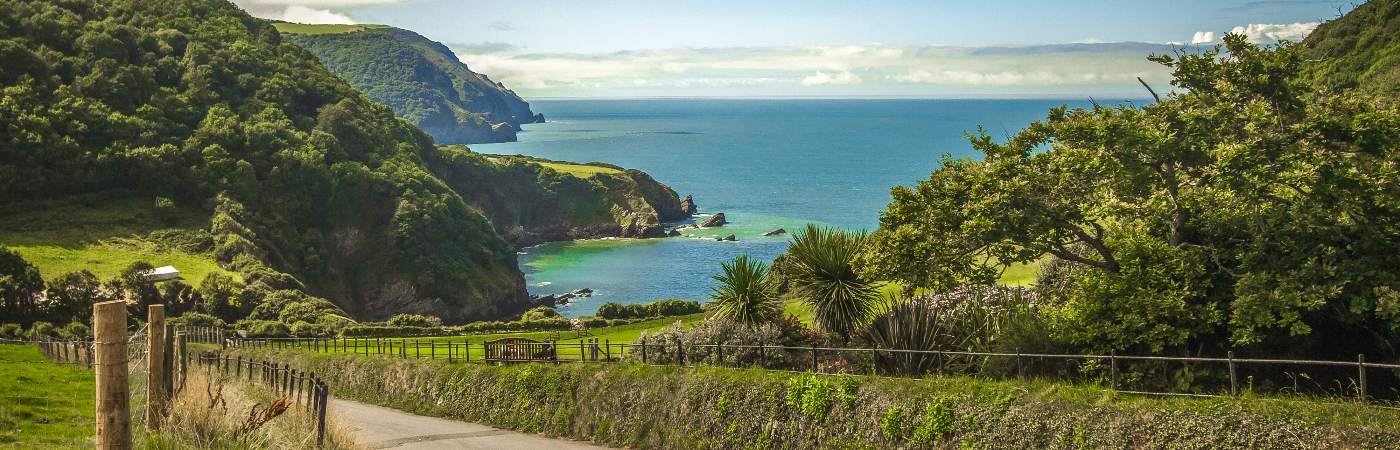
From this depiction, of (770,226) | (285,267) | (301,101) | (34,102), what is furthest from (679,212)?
(34,102)

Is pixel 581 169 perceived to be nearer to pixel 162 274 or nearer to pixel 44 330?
pixel 162 274

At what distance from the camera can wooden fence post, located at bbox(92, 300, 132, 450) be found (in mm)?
7727

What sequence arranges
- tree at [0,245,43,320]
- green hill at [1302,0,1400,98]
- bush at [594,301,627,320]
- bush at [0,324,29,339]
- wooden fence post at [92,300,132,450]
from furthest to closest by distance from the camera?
bush at [594,301,627,320]
tree at [0,245,43,320]
green hill at [1302,0,1400,98]
bush at [0,324,29,339]
wooden fence post at [92,300,132,450]

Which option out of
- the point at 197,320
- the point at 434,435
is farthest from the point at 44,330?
the point at 434,435

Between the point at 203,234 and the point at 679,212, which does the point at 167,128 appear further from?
the point at 679,212

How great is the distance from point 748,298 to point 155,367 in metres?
11.8

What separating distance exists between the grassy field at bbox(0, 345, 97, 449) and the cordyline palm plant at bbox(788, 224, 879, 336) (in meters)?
12.7

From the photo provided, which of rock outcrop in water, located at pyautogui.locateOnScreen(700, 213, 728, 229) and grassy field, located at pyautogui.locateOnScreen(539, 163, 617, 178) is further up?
grassy field, located at pyautogui.locateOnScreen(539, 163, 617, 178)

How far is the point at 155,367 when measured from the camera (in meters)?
10.6

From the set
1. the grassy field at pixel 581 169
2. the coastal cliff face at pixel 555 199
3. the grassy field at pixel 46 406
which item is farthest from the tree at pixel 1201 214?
the grassy field at pixel 581 169

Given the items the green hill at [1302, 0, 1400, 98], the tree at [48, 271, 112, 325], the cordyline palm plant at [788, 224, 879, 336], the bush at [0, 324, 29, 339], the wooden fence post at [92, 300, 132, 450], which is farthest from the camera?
the tree at [48, 271, 112, 325]

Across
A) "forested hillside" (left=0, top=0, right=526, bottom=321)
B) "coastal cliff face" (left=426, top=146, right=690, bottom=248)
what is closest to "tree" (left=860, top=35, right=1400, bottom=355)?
"forested hillside" (left=0, top=0, right=526, bottom=321)

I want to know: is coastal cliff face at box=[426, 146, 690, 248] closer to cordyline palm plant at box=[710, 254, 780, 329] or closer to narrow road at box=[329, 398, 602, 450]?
cordyline palm plant at box=[710, 254, 780, 329]

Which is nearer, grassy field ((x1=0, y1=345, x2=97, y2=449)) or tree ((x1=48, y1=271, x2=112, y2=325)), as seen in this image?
grassy field ((x1=0, y1=345, x2=97, y2=449))
